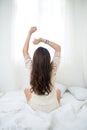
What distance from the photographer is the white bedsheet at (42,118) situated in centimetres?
162

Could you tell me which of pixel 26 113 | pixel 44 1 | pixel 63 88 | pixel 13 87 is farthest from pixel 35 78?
pixel 44 1

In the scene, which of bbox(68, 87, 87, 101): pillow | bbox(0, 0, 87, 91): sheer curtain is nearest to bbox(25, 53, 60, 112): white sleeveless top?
bbox(68, 87, 87, 101): pillow

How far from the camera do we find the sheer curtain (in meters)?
2.81

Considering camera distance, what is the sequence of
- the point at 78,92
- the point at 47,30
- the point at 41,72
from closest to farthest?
the point at 41,72 → the point at 78,92 → the point at 47,30

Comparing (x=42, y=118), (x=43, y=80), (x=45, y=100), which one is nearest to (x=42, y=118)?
(x=42, y=118)

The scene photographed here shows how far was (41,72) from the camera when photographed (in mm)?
1935

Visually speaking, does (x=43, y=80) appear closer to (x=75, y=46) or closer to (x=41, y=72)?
(x=41, y=72)

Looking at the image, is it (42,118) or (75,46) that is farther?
(75,46)

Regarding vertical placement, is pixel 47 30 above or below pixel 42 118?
above

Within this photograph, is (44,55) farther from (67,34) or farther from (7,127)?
(67,34)

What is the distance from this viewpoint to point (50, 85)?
199 centimetres

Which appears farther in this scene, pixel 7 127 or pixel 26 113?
pixel 26 113

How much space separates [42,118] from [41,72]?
41 centimetres

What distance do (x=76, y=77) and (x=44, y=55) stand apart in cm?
115
